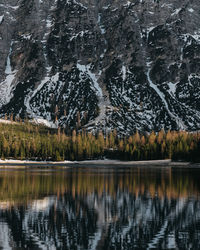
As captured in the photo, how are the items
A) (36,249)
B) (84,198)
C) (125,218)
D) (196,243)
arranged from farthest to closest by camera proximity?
1. (84,198)
2. (125,218)
3. (196,243)
4. (36,249)

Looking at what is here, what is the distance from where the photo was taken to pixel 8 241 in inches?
1407

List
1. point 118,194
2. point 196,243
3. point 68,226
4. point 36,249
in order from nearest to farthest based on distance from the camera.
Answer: point 36,249
point 196,243
point 68,226
point 118,194

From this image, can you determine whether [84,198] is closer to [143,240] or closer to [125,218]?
[125,218]

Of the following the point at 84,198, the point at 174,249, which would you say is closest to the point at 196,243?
the point at 174,249

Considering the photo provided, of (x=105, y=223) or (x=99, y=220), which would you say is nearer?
(x=105, y=223)

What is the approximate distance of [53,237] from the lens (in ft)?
122

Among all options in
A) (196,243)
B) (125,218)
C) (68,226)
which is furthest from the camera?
(125,218)

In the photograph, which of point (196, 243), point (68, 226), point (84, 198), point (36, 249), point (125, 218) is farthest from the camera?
point (84, 198)

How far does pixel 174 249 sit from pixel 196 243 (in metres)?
2.85

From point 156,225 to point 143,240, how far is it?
6.78 meters

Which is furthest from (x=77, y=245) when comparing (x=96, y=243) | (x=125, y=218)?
(x=125, y=218)

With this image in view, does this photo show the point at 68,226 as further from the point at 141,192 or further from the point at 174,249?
the point at 141,192

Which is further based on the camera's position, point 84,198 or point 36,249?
point 84,198

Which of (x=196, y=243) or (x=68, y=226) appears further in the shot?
(x=68, y=226)
